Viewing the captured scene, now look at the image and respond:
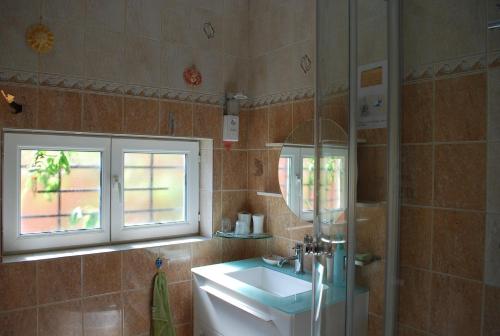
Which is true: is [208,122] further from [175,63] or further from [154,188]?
[154,188]

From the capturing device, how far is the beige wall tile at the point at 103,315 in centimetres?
193

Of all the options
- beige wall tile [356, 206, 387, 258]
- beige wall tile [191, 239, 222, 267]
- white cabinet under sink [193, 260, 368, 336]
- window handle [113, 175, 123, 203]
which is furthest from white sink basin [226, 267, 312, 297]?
beige wall tile [356, 206, 387, 258]

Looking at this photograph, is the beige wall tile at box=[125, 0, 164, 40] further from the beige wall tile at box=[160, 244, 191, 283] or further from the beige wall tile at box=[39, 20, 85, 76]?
the beige wall tile at box=[160, 244, 191, 283]

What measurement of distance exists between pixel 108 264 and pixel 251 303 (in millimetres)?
776

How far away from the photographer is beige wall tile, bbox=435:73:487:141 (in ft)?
Answer: 2.18

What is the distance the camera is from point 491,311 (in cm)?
66

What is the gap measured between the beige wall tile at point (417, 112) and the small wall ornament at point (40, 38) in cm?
168

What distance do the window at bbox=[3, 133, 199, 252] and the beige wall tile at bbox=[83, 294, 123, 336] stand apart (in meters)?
0.30

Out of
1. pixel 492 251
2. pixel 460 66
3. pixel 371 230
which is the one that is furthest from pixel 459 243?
pixel 460 66

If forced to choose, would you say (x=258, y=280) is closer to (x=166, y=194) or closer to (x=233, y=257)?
(x=233, y=257)

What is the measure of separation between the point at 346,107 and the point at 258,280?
4.83 ft

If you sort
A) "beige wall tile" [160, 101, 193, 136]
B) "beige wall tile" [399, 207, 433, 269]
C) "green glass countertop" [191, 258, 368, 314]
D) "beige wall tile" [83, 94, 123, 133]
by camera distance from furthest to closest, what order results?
"beige wall tile" [160, 101, 193, 136]
"beige wall tile" [83, 94, 123, 133]
"green glass countertop" [191, 258, 368, 314]
"beige wall tile" [399, 207, 433, 269]

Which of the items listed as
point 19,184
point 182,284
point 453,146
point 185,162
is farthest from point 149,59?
point 453,146

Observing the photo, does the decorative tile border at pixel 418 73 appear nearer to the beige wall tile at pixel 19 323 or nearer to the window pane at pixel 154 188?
the window pane at pixel 154 188
